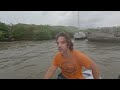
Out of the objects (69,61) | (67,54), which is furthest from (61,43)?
(69,61)

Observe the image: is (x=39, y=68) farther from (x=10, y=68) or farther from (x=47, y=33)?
(x=47, y=33)

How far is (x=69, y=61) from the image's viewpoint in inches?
126

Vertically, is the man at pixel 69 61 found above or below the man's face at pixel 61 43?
below

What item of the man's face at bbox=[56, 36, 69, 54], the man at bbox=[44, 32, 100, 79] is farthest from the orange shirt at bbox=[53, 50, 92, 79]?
the man's face at bbox=[56, 36, 69, 54]

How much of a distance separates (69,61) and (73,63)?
0.25 feet

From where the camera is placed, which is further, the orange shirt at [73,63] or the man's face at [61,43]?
the orange shirt at [73,63]

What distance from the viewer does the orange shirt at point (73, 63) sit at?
3086 mm

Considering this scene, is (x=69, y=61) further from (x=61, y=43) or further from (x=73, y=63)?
(x=61, y=43)

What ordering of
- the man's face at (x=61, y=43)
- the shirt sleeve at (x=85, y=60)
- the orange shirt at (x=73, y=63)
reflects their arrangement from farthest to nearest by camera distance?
the orange shirt at (x=73, y=63)
the shirt sleeve at (x=85, y=60)
the man's face at (x=61, y=43)

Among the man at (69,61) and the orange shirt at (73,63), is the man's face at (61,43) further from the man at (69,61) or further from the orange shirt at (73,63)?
the orange shirt at (73,63)

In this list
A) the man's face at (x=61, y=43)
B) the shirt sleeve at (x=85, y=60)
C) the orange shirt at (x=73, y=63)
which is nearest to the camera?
the man's face at (x=61, y=43)

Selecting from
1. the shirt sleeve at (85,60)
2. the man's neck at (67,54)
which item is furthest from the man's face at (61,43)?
the shirt sleeve at (85,60)
